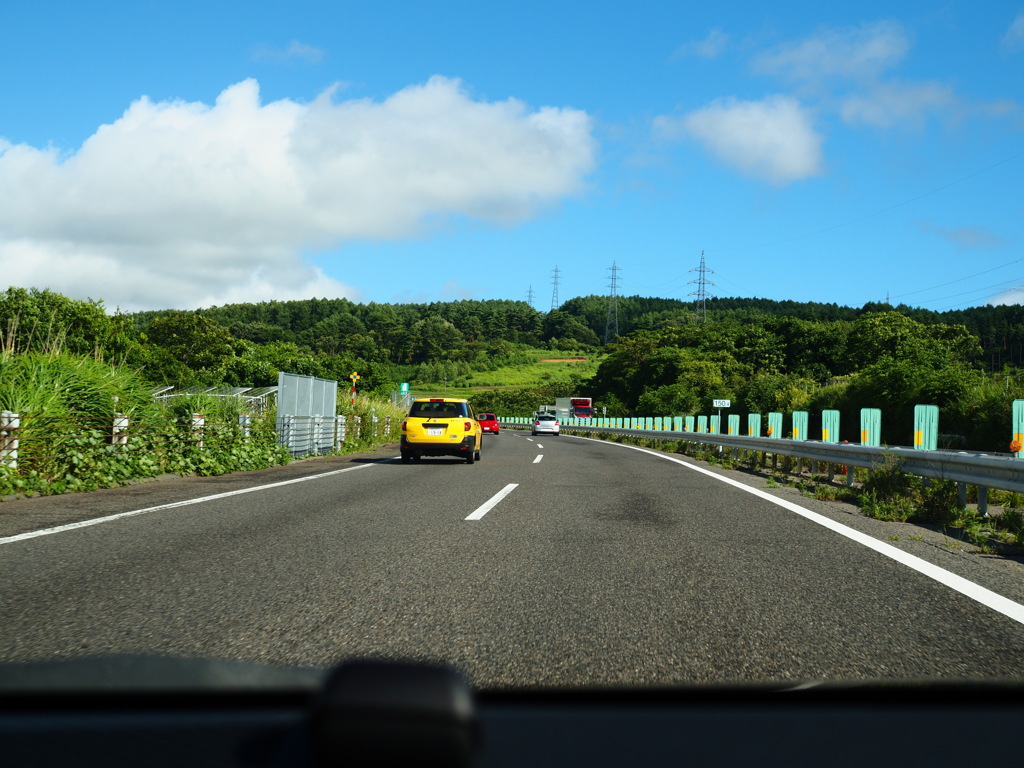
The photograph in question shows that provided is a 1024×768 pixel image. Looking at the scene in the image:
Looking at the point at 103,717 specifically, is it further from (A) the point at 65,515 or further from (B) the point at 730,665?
(A) the point at 65,515

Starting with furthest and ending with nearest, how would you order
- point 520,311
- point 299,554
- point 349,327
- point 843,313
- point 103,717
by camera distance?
1. point 520,311
2. point 843,313
3. point 349,327
4. point 299,554
5. point 103,717

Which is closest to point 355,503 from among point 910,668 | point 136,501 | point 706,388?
point 136,501

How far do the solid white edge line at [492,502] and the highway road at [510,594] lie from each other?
0.09 metres

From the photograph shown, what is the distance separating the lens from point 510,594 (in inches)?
194

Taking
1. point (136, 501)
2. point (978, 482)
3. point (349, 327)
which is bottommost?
point (136, 501)

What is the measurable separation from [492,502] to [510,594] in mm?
5197

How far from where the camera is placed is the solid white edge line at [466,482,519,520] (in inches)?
346

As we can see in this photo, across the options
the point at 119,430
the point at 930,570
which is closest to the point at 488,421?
the point at 119,430

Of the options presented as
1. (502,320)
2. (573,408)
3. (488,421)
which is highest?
(502,320)

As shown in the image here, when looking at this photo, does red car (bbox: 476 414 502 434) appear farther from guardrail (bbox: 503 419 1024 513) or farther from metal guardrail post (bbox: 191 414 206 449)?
metal guardrail post (bbox: 191 414 206 449)

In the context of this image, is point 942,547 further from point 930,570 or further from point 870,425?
point 870,425

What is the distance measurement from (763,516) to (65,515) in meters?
7.50

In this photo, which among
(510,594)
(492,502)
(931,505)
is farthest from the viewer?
(492,502)

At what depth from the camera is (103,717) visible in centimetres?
158
